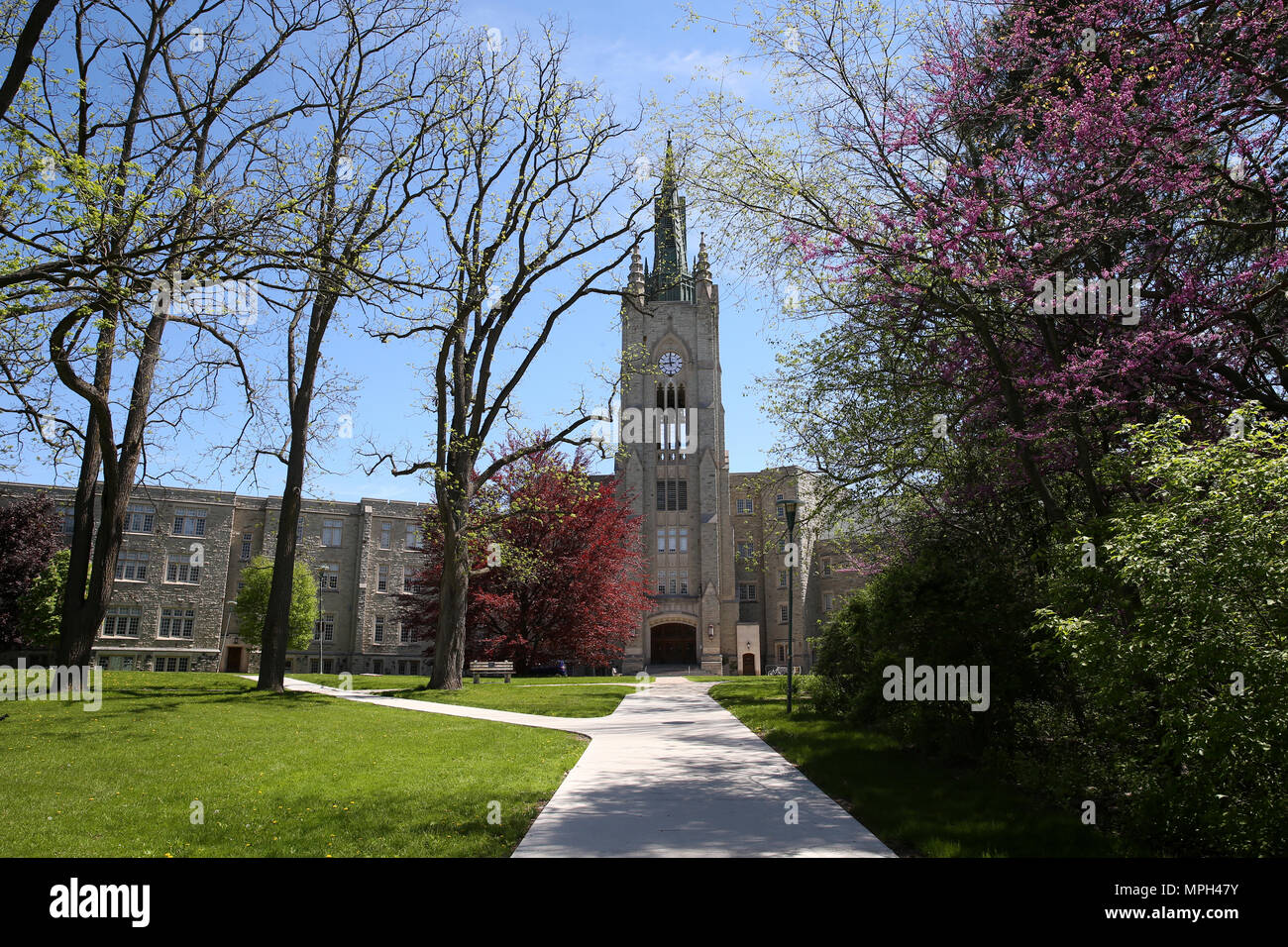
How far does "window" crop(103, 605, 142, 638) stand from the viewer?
4488cm

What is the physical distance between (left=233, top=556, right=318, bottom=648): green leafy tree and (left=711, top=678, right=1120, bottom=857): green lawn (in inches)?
1497

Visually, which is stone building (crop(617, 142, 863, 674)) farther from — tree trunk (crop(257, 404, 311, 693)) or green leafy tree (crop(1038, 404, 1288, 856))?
green leafy tree (crop(1038, 404, 1288, 856))

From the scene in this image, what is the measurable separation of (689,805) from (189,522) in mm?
48933

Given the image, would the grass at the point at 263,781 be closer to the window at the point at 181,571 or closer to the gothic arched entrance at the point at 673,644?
the gothic arched entrance at the point at 673,644

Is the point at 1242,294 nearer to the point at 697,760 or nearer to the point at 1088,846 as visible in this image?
the point at 1088,846

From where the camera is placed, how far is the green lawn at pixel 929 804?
5.51 meters

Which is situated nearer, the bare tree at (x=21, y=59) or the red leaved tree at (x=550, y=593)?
the bare tree at (x=21, y=59)

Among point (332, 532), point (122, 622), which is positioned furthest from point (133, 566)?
point (332, 532)

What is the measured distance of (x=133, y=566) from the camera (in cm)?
4612

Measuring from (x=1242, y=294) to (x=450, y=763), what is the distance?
9.96 metres

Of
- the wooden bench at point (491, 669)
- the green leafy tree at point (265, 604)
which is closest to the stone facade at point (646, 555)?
the green leafy tree at point (265, 604)

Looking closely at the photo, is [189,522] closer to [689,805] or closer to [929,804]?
[689,805]

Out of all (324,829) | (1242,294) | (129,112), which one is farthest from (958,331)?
(129,112)

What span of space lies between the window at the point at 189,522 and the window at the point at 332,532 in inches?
261
